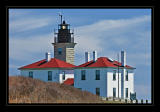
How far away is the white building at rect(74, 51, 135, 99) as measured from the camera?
38.3 meters

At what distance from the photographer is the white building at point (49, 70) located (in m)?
42.3

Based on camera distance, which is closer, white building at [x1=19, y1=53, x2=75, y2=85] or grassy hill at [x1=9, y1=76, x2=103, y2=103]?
grassy hill at [x1=9, y1=76, x2=103, y2=103]

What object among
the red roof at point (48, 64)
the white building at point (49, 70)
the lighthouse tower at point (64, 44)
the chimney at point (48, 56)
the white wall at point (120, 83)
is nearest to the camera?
the white wall at point (120, 83)

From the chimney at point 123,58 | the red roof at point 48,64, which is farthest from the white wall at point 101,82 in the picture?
the red roof at point 48,64

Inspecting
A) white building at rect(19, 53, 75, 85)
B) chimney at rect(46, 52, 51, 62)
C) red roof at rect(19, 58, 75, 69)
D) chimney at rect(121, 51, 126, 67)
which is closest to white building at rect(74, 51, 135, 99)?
chimney at rect(121, 51, 126, 67)

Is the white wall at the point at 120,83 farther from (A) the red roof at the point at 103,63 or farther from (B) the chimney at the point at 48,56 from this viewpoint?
(B) the chimney at the point at 48,56

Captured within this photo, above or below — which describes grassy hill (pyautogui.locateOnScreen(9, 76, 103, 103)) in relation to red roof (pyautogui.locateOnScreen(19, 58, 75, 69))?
below

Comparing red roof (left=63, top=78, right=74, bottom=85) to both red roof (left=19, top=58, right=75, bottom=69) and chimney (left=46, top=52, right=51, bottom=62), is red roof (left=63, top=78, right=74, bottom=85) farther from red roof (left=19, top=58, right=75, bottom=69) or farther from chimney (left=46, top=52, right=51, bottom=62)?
chimney (left=46, top=52, right=51, bottom=62)

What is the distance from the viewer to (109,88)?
38.3 meters

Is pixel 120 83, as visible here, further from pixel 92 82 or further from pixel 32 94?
pixel 32 94

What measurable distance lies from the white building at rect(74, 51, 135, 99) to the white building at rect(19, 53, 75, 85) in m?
3.16

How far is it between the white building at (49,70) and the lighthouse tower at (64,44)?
6549 millimetres
